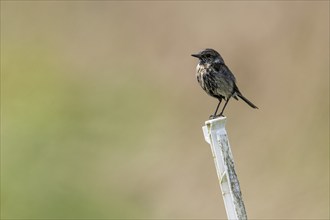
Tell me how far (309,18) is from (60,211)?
892 centimetres

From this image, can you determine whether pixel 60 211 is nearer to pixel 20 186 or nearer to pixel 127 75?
pixel 20 186

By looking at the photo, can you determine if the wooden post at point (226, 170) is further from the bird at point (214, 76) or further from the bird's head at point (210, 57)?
the bird's head at point (210, 57)

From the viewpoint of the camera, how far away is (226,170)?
18.7ft

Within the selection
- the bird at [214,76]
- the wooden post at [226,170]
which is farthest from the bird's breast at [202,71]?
the wooden post at [226,170]

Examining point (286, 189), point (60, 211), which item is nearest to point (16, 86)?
point (60, 211)

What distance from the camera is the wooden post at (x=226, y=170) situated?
5672 mm

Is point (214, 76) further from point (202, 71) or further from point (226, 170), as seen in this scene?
point (226, 170)

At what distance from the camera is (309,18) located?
20.9 m

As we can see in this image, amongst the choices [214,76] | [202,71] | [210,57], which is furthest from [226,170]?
[210,57]

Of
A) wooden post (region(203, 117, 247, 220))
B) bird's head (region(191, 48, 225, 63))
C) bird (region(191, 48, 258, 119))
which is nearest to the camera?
wooden post (region(203, 117, 247, 220))

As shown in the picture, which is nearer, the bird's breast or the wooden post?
the wooden post

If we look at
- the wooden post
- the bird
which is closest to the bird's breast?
the bird

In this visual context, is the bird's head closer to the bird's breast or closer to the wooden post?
the bird's breast

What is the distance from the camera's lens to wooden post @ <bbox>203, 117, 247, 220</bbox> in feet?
18.6
